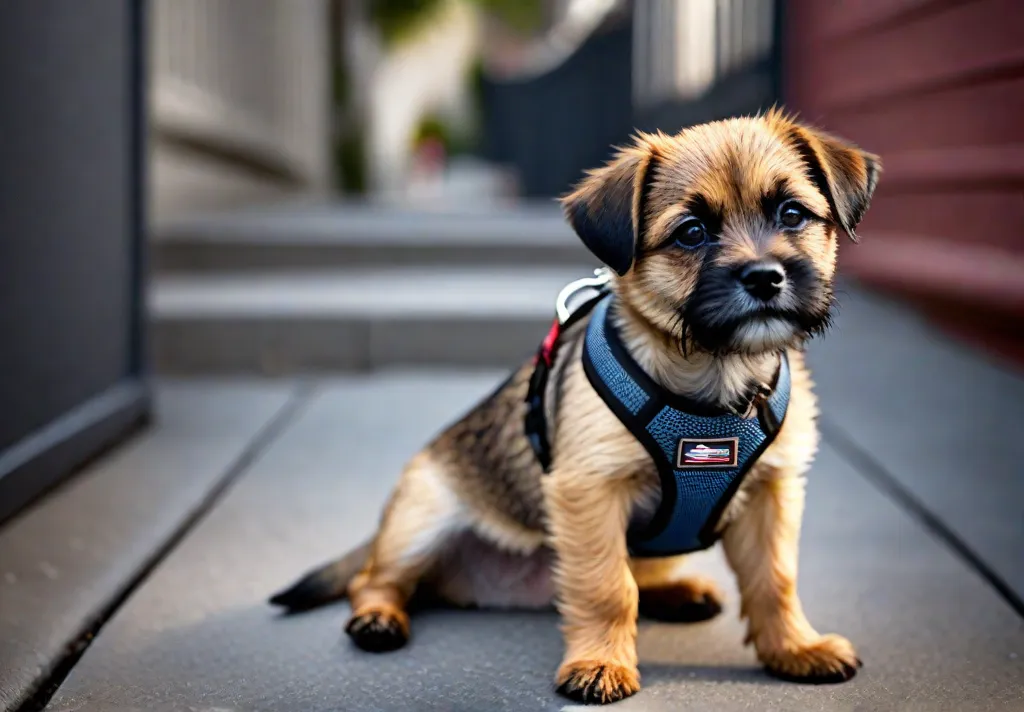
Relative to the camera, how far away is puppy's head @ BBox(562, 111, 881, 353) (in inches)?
81.8

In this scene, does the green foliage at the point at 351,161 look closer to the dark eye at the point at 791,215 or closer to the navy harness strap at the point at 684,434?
the navy harness strap at the point at 684,434

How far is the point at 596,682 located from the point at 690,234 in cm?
91

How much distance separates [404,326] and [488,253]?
2.05 meters

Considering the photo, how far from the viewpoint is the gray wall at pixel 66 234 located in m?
3.43

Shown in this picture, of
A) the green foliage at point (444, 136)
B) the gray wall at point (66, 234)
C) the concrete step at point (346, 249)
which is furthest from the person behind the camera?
the green foliage at point (444, 136)

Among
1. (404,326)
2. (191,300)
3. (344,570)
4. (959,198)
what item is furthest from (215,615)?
(959,198)

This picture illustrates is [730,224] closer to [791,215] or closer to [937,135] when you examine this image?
[791,215]

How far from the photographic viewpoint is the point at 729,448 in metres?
2.30

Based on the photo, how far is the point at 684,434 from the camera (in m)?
2.29

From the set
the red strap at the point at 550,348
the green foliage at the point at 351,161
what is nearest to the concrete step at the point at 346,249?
the red strap at the point at 550,348

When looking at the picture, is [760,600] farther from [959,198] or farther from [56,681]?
[959,198]

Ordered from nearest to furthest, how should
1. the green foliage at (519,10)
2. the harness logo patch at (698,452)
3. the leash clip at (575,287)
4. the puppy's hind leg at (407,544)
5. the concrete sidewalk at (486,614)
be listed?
1. the harness logo patch at (698,452)
2. the concrete sidewalk at (486,614)
3. the leash clip at (575,287)
4. the puppy's hind leg at (407,544)
5. the green foliage at (519,10)

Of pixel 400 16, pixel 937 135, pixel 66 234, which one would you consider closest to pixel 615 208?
Result: pixel 66 234

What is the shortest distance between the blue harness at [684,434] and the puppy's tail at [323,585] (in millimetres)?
878
